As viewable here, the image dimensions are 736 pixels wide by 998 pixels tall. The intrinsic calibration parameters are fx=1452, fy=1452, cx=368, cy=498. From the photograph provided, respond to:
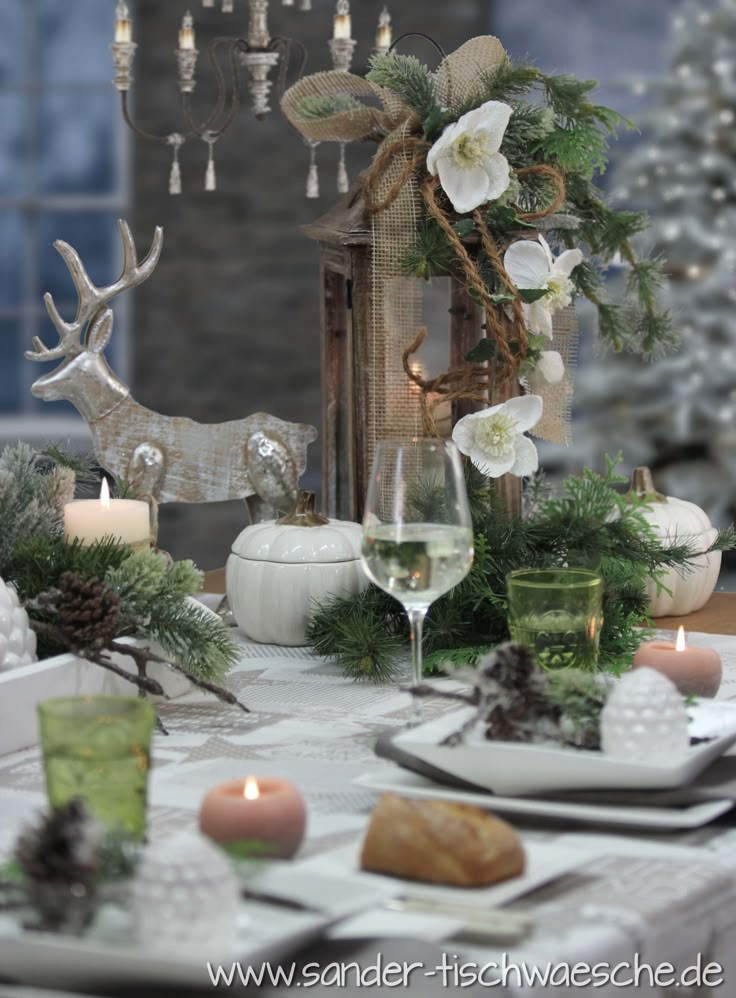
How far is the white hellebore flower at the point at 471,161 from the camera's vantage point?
4.23ft

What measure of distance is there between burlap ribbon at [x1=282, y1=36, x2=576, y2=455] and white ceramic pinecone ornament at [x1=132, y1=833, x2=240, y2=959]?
2.64 ft

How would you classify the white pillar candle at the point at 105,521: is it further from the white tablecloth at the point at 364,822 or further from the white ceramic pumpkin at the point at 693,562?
the white ceramic pumpkin at the point at 693,562

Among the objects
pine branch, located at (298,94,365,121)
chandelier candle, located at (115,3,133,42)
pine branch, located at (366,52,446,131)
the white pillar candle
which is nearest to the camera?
the white pillar candle

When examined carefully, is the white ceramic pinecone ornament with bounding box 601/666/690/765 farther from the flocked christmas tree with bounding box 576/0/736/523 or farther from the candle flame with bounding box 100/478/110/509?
the flocked christmas tree with bounding box 576/0/736/523

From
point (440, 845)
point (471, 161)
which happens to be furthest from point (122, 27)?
point (440, 845)

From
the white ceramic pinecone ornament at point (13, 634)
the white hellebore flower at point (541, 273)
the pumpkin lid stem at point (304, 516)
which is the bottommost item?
the white ceramic pinecone ornament at point (13, 634)

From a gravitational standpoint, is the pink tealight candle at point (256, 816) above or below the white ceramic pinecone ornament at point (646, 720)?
below

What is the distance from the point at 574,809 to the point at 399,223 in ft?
2.34

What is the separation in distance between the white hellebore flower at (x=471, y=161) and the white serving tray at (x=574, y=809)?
0.63 m

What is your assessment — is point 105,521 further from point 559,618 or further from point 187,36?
point 187,36

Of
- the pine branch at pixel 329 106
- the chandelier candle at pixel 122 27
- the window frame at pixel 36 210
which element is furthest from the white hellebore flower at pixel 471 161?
the window frame at pixel 36 210

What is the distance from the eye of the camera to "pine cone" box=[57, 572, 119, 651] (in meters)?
1.08

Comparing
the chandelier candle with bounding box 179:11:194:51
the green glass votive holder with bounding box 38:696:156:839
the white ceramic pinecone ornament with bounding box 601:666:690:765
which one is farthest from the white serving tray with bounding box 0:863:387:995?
the chandelier candle with bounding box 179:11:194:51

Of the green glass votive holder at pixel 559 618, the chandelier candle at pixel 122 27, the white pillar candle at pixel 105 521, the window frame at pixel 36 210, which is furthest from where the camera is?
the window frame at pixel 36 210
